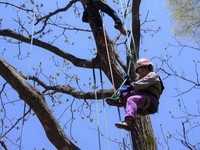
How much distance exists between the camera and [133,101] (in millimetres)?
3604

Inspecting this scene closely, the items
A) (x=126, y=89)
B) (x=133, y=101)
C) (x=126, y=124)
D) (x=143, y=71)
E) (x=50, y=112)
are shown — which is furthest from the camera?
(x=50, y=112)

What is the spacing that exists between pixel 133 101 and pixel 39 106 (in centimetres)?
123

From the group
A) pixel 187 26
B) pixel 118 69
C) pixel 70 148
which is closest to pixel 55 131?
pixel 70 148

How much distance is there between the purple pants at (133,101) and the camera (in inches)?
137

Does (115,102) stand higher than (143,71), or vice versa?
(143,71)

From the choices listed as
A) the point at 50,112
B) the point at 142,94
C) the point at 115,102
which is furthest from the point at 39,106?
the point at 142,94

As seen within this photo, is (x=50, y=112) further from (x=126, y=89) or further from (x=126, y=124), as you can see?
(x=126, y=124)

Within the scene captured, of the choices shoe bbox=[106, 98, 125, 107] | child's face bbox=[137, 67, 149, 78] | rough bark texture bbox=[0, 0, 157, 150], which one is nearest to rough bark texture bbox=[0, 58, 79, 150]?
rough bark texture bbox=[0, 0, 157, 150]

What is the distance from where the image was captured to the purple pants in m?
3.49

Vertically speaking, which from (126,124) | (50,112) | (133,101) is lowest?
(126,124)

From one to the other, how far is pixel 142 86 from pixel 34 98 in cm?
138

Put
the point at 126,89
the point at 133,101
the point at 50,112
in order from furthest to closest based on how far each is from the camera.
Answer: the point at 50,112 < the point at 126,89 < the point at 133,101

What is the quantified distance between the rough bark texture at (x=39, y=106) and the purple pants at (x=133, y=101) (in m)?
0.87

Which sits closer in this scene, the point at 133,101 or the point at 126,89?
the point at 133,101
